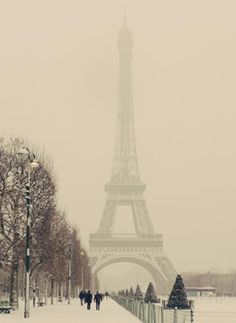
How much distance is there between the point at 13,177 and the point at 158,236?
117158 millimetres

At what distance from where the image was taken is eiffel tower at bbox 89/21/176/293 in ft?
566

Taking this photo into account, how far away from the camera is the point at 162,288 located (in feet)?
573

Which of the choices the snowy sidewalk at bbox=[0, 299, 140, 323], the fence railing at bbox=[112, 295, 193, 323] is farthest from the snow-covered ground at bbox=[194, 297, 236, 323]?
the snowy sidewalk at bbox=[0, 299, 140, 323]

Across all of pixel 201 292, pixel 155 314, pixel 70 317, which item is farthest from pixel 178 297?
pixel 201 292

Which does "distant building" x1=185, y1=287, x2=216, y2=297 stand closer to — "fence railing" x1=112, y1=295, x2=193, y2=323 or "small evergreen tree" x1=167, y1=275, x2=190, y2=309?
"fence railing" x1=112, y1=295, x2=193, y2=323

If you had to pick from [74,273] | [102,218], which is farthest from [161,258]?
[74,273]

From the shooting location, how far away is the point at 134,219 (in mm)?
178125

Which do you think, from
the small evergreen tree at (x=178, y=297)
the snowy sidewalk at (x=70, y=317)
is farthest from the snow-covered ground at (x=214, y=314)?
the snowy sidewalk at (x=70, y=317)

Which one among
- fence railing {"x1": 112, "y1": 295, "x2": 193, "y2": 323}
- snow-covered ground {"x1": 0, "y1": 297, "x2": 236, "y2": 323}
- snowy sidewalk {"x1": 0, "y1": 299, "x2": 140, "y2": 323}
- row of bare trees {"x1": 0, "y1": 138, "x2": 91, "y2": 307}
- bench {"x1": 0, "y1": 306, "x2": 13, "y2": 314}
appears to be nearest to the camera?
fence railing {"x1": 112, "y1": 295, "x2": 193, "y2": 323}

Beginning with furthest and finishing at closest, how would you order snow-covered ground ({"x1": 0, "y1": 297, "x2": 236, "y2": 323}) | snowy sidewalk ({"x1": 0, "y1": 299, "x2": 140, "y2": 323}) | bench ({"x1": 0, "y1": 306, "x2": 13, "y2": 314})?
1. bench ({"x1": 0, "y1": 306, "x2": 13, "y2": 314})
2. snow-covered ground ({"x1": 0, "y1": 297, "x2": 236, "y2": 323})
3. snowy sidewalk ({"x1": 0, "y1": 299, "x2": 140, "y2": 323})

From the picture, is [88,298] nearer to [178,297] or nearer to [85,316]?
[178,297]

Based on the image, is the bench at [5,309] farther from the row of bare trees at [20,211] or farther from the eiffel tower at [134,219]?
the eiffel tower at [134,219]

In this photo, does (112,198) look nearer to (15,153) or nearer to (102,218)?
(102,218)

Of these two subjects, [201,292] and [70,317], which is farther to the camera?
[201,292]
